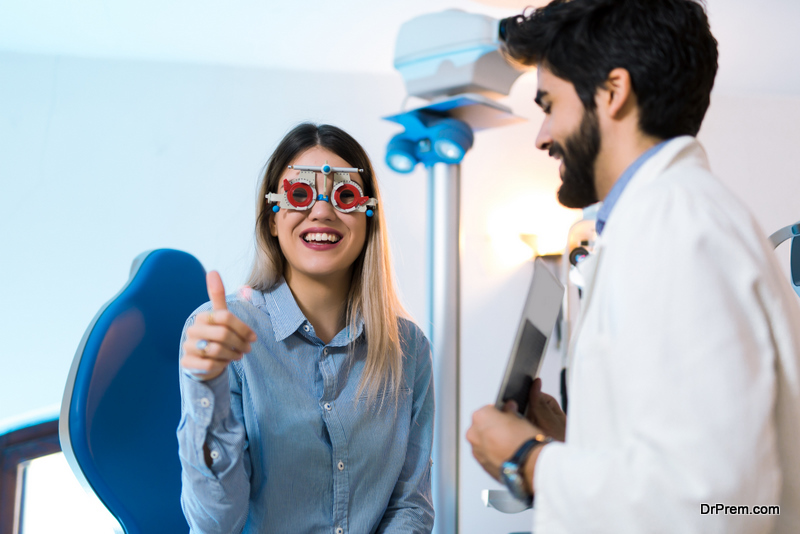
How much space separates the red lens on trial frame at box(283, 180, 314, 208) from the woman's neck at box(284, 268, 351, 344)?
0.63ft

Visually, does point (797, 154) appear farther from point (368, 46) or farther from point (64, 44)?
point (64, 44)

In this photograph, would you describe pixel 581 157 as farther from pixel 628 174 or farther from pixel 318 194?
pixel 318 194

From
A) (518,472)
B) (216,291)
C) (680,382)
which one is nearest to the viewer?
(680,382)

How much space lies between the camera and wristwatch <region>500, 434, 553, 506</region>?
83 centimetres

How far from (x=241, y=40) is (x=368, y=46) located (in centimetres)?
65

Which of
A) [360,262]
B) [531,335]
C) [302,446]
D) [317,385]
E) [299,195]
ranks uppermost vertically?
[299,195]

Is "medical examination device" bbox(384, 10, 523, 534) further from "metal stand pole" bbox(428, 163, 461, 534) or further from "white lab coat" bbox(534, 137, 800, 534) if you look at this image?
"white lab coat" bbox(534, 137, 800, 534)

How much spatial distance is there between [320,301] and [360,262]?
0.51ft

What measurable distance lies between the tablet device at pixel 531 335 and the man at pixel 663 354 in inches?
2.6

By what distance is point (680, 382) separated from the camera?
2.28 ft

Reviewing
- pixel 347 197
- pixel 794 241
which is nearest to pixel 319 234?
pixel 347 197

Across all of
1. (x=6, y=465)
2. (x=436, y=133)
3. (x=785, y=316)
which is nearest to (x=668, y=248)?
(x=785, y=316)

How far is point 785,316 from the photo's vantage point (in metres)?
0.77

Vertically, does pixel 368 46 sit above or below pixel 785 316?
above
